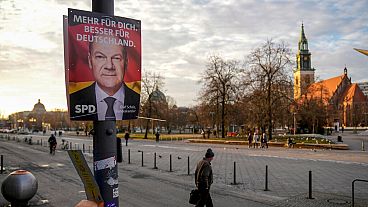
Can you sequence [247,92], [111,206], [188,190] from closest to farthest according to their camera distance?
[111,206] → [188,190] → [247,92]

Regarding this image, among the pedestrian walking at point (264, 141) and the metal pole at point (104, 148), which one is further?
the pedestrian walking at point (264, 141)

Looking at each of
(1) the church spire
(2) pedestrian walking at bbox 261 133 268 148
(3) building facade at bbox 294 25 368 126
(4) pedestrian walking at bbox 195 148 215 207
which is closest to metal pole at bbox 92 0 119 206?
(4) pedestrian walking at bbox 195 148 215 207

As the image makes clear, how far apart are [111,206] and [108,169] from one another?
1.61 feet

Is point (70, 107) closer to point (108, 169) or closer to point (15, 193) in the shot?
point (108, 169)

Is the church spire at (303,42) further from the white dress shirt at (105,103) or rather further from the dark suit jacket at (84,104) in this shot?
the dark suit jacket at (84,104)

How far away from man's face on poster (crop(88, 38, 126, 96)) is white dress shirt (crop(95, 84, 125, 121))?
53 millimetres

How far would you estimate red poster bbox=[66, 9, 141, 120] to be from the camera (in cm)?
448

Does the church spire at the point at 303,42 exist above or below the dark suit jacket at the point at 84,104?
above

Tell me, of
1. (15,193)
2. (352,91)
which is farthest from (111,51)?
(352,91)

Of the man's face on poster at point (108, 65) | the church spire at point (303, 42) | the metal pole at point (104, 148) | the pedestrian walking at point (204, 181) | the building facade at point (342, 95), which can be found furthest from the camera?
the church spire at point (303, 42)

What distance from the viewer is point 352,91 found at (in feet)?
371

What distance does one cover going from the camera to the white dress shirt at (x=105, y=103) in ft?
15.2

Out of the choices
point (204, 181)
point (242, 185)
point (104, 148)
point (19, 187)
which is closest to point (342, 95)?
point (242, 185)

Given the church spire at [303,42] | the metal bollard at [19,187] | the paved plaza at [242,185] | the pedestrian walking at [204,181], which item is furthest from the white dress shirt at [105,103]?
the church spire at [303,42]
